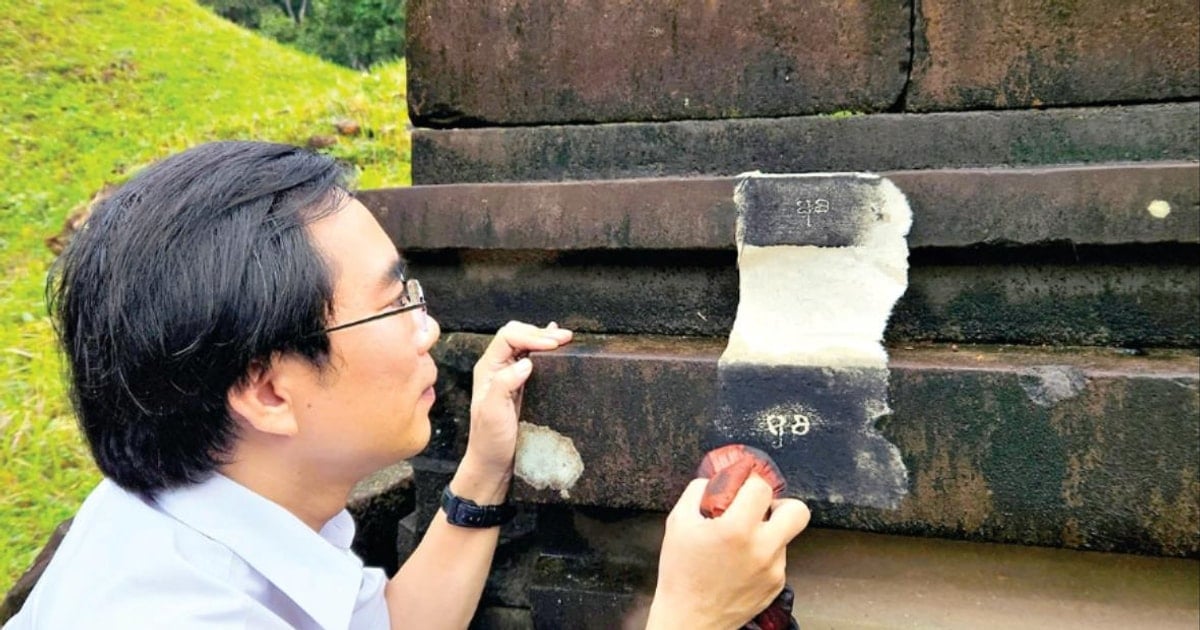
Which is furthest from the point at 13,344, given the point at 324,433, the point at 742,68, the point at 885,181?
the point at 885,181

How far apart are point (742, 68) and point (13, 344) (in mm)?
3928

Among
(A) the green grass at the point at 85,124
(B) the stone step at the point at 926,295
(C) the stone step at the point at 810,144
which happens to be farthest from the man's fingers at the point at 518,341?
(A) the green grass at the point at 85,124

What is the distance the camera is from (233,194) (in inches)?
46.2

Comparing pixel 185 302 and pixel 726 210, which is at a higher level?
pixel 726 210

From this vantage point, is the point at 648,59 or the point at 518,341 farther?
the point at 648,59

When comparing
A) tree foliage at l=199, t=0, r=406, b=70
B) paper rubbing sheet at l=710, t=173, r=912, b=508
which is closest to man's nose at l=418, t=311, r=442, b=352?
paper rubbing sheet at l=710, t=173, r=912, b=508

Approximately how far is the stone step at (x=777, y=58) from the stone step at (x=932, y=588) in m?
0.76

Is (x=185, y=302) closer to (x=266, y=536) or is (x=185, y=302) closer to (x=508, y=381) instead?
(x=266, y=536)

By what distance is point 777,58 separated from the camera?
1566mm

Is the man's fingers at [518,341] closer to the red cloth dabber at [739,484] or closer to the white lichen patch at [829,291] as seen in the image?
the white lichen patch at [829,291]

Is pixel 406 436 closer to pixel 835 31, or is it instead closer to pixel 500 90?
pixel 500 90

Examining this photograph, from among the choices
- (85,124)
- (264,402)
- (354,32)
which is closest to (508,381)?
(264,402)

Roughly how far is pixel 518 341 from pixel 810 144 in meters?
0.64

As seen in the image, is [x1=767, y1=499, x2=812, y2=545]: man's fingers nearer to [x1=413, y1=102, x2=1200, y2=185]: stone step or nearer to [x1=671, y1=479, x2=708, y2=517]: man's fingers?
[x1=671, y1=479, x2=708, y2=517]: man's fingers
